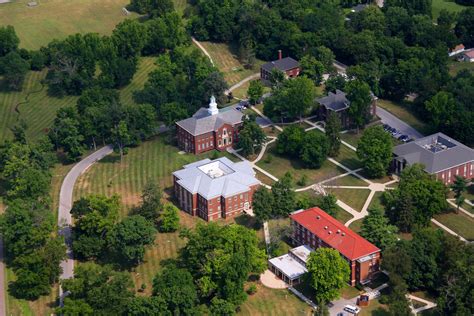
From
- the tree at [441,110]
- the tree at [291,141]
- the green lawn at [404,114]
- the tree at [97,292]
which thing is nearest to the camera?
the tree at [97,292]

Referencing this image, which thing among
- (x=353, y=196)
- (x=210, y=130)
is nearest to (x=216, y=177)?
(x=210, y=130)

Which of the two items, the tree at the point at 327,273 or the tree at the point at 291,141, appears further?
the tree at the point at 291,141

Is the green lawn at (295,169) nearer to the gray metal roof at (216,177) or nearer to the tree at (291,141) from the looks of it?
the tree at (291,141)

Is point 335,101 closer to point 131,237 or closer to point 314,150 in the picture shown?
point 314,150

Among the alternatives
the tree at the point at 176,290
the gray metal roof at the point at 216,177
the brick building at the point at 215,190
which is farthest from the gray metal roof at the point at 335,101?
the tree at the point at 176,290

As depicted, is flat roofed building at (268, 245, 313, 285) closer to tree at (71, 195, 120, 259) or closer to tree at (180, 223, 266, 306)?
tree at (180, 223, 266, 306)

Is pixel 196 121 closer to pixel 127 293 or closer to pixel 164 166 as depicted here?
pixel 164 166
